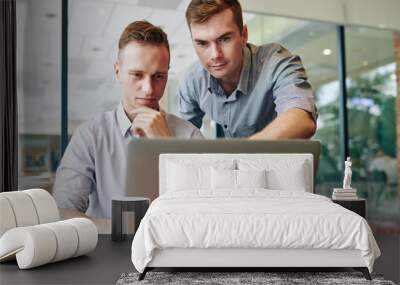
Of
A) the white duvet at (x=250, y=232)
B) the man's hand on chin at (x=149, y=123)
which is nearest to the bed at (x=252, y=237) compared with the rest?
the white duvet at (x=250, y=232)

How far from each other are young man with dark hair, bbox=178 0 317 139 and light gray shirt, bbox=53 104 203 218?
0.78 meters

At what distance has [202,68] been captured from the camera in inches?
228

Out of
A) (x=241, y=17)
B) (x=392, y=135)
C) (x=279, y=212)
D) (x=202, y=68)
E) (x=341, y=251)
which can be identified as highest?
(x=241, y=17)

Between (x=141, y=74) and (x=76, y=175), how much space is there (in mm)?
1331

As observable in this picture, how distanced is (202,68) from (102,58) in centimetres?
113

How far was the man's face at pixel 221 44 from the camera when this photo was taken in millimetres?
5695

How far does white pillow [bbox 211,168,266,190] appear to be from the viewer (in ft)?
16.0

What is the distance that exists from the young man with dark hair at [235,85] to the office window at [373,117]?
917mm

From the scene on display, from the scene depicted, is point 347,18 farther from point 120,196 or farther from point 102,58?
point 120,196

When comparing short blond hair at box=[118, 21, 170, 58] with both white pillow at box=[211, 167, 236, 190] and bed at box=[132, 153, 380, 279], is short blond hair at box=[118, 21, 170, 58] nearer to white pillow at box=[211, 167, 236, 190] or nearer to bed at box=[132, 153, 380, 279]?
white pillow at box=[211, 167, 236, 190]

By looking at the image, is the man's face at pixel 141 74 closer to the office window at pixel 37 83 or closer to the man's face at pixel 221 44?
the man's face at pixel 221 44

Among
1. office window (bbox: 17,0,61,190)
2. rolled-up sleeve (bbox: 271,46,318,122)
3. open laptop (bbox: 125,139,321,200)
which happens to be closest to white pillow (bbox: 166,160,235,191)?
open laptop (bbox: 125,139,321,200)

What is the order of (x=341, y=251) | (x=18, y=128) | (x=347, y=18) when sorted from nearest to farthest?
(x=341, y=251) → (x=18, y=128) → (x=347, y=18)

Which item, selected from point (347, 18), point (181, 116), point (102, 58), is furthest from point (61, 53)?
point (347, 18)
